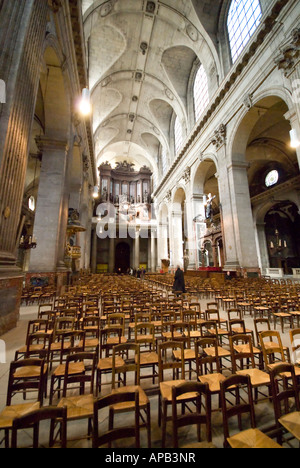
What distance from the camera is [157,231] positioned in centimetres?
2981

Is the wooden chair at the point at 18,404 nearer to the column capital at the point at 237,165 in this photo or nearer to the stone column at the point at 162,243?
the column capital at the point at 237,165

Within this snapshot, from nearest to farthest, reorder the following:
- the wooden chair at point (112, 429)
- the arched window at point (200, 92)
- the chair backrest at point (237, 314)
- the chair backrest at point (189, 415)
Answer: the wooden chair at point (112, 429) < the chair backrest at point (189, 415) < the chair backrest at point (237, 314) < the arched window at point (200, 92)

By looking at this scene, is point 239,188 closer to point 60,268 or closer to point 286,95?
point 286,95

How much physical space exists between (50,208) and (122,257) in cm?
2535

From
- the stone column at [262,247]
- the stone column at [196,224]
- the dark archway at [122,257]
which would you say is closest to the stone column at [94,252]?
the dark archway at [122,257]

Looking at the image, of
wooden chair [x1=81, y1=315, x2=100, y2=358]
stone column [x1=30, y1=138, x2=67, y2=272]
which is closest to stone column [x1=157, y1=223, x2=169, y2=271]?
stone column [x1=30, y1=138, x2=67, y2=272]

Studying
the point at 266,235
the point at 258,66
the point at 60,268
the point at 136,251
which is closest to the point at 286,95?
the point at 258,66

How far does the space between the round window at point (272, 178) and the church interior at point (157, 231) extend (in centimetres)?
11

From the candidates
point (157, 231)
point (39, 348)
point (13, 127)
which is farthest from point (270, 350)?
point (157, 231)

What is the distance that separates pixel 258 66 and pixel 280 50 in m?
1.84

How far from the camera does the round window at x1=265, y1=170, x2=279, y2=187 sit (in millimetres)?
19053

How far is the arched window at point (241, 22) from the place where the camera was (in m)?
10.9

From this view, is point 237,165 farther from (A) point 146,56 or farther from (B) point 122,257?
(B) point 122,257

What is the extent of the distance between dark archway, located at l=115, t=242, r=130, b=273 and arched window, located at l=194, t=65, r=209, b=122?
22.0 meters
